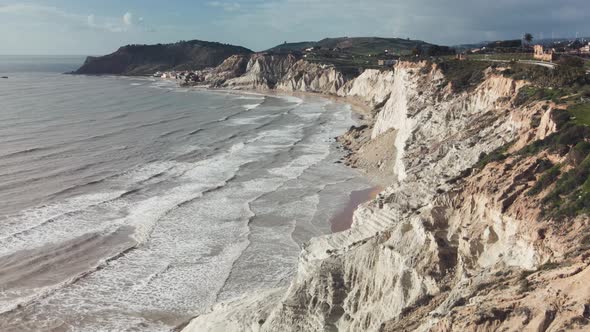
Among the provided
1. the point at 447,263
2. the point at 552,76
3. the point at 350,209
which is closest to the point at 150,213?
the point at 350,209

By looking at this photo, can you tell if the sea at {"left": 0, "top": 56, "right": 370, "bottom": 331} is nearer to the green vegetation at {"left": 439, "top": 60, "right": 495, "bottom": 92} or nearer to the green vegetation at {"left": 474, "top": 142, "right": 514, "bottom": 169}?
the green vegetation at {"left": 474, "top": 142, "right": 514, "bottom": 169}

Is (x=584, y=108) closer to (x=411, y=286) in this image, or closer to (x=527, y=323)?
(x=411, y=286)

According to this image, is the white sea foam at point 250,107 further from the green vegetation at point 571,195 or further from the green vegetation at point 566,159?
the green vegetation at point 571,195

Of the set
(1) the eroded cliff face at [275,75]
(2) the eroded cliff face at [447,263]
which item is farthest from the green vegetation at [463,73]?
(1) the eroded cliff face at [275,75]

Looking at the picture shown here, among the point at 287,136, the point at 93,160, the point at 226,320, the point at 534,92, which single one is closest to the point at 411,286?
the point at 226,320

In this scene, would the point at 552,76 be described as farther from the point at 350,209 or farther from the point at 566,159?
the point at 566,159

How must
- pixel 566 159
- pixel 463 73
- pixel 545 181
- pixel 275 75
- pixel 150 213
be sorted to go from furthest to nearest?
1. pixel 275 75
2. pixel 463 73
3. pixel 150 213
4. pixel 566 159
5. pixel 545 181

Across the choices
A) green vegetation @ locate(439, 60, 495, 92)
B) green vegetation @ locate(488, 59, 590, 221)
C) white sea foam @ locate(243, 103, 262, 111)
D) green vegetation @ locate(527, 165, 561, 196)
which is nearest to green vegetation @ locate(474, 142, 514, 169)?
green vegetation @ locate(488, 59, 590, 221)

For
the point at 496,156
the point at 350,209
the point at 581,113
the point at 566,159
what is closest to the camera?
the point at 566,159
